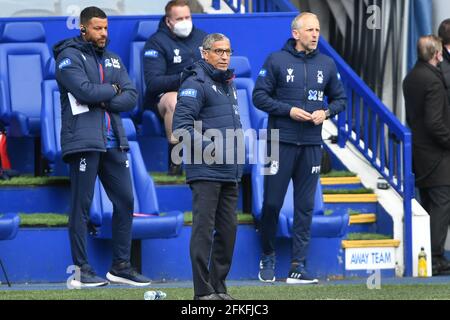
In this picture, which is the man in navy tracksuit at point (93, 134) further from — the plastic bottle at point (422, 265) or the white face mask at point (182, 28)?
the plastic bottle at point (422, 265)

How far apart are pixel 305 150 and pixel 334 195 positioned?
1689 millimetres

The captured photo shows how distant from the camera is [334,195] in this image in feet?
44.9

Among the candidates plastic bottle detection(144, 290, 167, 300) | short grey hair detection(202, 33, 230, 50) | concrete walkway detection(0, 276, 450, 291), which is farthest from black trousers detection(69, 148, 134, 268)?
short grey hair detection(202, 33, 230, 50)

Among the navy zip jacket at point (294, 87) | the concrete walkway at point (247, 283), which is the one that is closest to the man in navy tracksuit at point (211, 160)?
the concrete walkway at point (247, 283)

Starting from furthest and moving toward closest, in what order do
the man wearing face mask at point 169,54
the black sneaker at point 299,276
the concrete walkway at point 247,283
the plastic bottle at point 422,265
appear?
the man wearing face mask at point 169,54, the plastic bottle at point 422,265, the black sneaker at point 299,276, the concrete walkway at point 247,283

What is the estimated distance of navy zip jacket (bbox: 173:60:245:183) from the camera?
395 inches

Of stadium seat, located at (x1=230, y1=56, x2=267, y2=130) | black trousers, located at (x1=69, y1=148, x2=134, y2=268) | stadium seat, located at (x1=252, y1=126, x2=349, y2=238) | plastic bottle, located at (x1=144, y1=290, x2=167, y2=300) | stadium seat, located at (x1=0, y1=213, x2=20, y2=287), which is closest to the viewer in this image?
plastic bottle, located at (x1=144, y1=290, x2=167, y2=300)

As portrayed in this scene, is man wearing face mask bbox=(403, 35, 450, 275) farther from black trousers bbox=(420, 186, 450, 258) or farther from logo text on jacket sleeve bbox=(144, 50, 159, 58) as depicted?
logo text on jacket sleeve bbox=(144, 50, 159, 58)

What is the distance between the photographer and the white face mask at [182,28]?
1344cm

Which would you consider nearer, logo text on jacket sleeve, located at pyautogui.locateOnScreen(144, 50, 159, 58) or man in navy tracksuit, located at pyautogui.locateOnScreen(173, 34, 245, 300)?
man in navy tracksuit, located at pyautogui.locateOnScreen(173, 34, 245, 300)

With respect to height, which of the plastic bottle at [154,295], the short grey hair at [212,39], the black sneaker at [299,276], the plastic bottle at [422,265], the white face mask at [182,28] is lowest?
the plastic bottle at [422,265]
